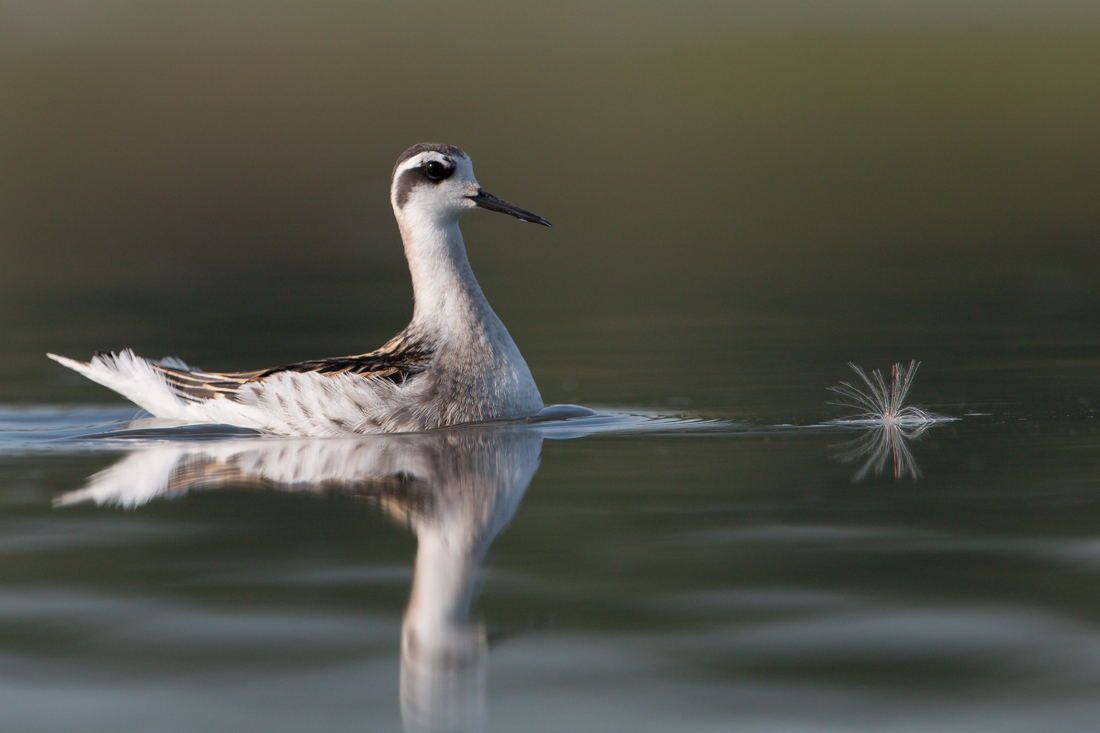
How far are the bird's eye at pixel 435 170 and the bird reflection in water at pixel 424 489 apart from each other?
2.07m

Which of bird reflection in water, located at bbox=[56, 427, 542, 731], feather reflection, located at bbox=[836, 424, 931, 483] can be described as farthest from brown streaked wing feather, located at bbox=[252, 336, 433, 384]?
feather reflection, located at bbox=[836, 424, 931, 483]

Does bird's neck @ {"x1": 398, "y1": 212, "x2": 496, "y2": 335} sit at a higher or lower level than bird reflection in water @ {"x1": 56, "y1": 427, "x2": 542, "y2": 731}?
higher

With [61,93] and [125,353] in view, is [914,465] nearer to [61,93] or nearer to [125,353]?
[125,353]

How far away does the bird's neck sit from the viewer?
34.4 ft

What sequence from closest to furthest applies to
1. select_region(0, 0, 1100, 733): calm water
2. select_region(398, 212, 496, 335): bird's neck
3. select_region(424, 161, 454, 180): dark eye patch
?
select_region(0, 0, 1100, 733): calm water < select_region(398, 212, 496, 335): bird's neck < select_region(424, 161, 454, 180): dark eye patch

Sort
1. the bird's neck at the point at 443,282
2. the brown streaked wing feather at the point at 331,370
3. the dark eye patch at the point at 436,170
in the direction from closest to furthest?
the brown streaked wing feather at the point at 331,370 → the bird's neck at the point at 443,282 → the dark eye patch at the point at 436,170

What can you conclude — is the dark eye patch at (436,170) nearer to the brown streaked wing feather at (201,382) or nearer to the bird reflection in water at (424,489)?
the brown streaked wing feather at (201,382)

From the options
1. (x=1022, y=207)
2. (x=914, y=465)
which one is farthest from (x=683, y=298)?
(x=1022, y=207)

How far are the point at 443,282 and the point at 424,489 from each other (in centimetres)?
336

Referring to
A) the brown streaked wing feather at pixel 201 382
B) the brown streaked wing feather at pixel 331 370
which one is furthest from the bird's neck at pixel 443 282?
the brown streaked wing feather at pixel 201 382

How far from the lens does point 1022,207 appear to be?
2989 cm

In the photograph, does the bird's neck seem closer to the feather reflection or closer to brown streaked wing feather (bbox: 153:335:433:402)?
brown streaked wing feather (bbox: 153:335:433:402)

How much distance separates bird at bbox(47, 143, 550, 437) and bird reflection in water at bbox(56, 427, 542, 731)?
0.28 m

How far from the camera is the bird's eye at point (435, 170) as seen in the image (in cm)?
1067
